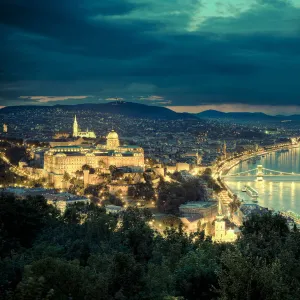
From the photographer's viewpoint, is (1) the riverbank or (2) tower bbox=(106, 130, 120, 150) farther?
(2) tower bbox=(106, 130, 120, 150)

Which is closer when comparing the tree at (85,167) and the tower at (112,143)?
the tree at (85,167)

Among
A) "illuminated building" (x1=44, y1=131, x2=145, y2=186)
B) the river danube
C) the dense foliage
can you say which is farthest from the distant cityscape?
the dense foliage

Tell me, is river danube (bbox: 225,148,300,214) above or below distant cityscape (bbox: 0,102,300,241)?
below

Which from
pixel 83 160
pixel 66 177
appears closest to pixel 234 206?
pixel 66 177

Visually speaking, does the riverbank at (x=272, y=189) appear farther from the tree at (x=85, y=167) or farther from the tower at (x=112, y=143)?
the tree at (x=85, y=167)

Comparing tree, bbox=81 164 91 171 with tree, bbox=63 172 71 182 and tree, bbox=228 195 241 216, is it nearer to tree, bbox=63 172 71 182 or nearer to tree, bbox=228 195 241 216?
tree, bbox=63 172 71 182

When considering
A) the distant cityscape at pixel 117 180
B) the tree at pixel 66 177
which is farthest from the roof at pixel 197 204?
the tree at pixel 66 177

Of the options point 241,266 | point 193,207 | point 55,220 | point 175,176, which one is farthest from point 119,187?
point 241,266

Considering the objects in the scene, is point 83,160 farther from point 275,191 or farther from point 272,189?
point 272,189
